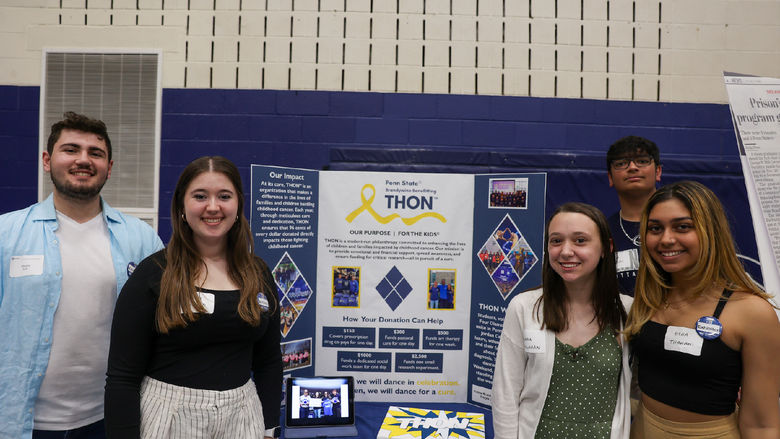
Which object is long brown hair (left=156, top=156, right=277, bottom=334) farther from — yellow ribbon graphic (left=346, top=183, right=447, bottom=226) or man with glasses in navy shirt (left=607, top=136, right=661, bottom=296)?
man with glasses in navy shirt (left=607, top=136, right=661, bottom=296)

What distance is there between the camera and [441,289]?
2.58 metres

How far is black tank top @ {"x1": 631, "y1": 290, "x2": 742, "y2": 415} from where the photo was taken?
1.33m

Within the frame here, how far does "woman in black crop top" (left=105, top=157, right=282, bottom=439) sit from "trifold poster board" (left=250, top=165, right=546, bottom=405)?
1.07 meters

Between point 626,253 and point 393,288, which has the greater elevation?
point 626,253

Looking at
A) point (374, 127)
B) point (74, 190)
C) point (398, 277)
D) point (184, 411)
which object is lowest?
point (184, 411)

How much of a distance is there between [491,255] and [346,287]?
0.83 metres

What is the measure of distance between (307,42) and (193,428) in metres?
3.13

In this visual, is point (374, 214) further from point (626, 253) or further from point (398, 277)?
point (626, 253)

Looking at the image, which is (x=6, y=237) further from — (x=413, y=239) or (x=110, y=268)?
(x=413, y=239)

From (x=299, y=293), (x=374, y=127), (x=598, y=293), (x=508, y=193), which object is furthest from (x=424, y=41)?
(x=598, y=293)

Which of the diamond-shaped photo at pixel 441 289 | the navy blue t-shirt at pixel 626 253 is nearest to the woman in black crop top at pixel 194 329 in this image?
the diamond-shaped photo at pixel 441 289

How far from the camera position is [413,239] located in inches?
102

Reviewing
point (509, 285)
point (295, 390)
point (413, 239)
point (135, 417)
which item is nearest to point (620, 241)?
point (509, 285)

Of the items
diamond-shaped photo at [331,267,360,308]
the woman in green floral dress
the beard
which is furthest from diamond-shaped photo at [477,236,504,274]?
the beard
